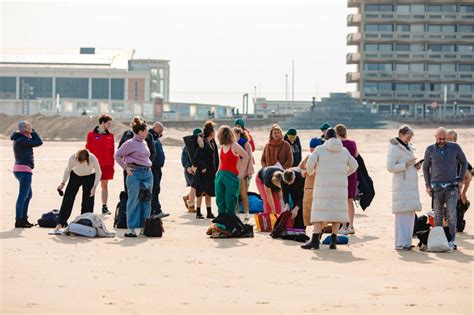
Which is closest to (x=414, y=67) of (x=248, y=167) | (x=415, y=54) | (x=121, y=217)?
(x=415, y=54)

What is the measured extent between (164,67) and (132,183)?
122822 mm

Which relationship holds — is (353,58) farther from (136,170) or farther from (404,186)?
(404,186)

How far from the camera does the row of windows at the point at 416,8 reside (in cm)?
9844

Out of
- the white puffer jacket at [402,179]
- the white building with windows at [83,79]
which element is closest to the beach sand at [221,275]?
the white puffer jacket at [402,179]

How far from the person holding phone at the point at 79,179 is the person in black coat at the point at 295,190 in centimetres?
253

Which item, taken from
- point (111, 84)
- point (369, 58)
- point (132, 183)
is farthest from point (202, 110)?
point (132, 183)

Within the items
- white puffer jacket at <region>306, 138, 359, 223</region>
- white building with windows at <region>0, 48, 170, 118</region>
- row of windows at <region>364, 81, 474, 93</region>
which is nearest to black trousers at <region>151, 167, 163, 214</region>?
white puffer jacket at <region>306, 138, 359, 223</region>

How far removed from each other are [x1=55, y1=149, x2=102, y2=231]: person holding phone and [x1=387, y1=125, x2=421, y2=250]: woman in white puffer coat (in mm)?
4050

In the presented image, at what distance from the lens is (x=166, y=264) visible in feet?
43.5

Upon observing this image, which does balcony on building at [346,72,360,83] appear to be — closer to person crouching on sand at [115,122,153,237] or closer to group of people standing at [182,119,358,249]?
group of people standing at [182,119,358,249]

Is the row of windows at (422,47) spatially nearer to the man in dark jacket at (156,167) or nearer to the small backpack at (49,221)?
the man in dark jacket at (156,167)

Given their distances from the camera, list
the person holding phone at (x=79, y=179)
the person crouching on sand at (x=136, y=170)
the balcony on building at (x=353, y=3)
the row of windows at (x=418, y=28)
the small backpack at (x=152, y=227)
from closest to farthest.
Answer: the person crouching on sand at (x=136, y=170)
the small backpack at (x=152, y=227)
the person holding phone at (x=79, y=179)
the row of windows at (x=418, y=28)
the balcony on building at (x=353, y=3)

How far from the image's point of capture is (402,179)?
1512 centimetres

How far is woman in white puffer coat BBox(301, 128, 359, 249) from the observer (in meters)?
14.9
